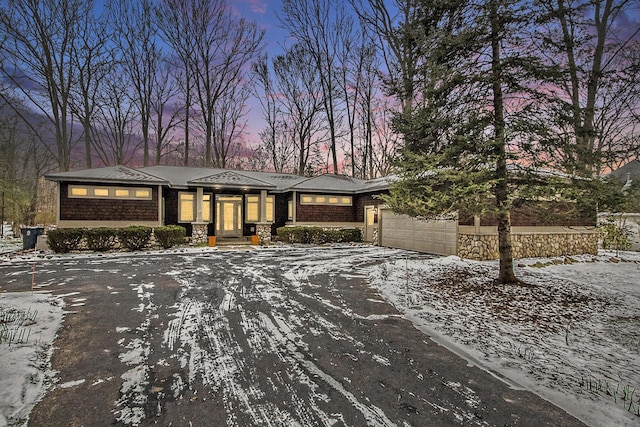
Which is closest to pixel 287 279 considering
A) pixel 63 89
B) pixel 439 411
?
pixel 439 411

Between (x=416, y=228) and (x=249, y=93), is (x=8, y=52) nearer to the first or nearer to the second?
(x=249, y=93)

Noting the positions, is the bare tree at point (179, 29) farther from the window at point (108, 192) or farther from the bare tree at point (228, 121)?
the window at point (108, 192)

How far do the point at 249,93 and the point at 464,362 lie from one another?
86.0 ft

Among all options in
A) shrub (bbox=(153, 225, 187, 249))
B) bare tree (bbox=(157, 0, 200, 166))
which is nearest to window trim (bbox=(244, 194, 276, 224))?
shrub (bbox=(153, 225, 187, 249))

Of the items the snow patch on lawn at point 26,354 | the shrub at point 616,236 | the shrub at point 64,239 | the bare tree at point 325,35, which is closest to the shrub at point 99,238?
the shrub at point 64,239

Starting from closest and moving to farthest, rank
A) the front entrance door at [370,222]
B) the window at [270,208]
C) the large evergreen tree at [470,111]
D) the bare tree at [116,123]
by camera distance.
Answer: the large evergreen tree at [470,111] → the front entrance door at [370,222] → the window at [270,208] → the bare tree at [116,123]

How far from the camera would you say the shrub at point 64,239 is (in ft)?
36.0

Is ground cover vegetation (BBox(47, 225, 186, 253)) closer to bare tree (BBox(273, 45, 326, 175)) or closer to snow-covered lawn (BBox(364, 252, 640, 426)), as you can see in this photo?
snow-covered lawn (BBox(364, 252, 640, 426))

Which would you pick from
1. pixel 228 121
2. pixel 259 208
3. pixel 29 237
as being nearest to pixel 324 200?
pixel 259 208

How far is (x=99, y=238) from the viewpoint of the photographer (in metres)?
11.7

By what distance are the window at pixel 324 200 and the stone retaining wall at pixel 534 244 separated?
7.60 m

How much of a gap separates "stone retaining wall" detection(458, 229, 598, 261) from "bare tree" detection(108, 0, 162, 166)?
2334 centimetres

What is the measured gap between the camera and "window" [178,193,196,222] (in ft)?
49.1

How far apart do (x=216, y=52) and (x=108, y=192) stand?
14548 mm
